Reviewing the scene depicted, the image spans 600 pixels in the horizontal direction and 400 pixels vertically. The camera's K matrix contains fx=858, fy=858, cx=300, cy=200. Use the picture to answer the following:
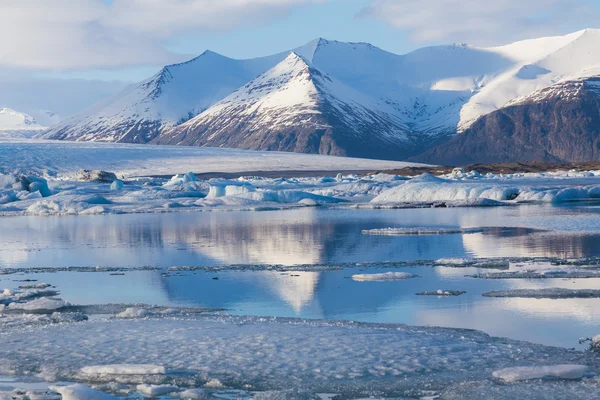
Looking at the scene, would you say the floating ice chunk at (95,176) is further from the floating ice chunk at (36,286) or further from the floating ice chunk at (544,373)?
the floating ice chunk at (544,373)

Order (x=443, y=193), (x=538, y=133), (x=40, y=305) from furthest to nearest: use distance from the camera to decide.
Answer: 1. (x=538, y=133)
2. (x=443, y=193)
3. (x=40, y=305)

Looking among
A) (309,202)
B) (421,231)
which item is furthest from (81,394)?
(309,202)

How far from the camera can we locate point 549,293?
10305 mm

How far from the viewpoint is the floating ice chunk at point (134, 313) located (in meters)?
9.79

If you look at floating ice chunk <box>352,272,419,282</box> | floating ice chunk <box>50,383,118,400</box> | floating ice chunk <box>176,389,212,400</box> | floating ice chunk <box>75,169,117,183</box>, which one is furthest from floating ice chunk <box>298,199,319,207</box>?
floating ice chunk <box>50,383,118,400</box>

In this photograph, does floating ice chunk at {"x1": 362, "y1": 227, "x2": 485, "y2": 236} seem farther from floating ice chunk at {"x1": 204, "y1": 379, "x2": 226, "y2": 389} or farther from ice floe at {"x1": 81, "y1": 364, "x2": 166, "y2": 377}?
floating ice chunk at {"x1": 204, "y1": 379, "x2": 226, "y2": 389}

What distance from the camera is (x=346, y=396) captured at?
21.3 feet

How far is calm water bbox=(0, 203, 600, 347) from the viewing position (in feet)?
31.3

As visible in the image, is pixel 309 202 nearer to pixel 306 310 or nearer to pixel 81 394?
pixel 306 310

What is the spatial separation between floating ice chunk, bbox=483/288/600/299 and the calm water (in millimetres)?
256

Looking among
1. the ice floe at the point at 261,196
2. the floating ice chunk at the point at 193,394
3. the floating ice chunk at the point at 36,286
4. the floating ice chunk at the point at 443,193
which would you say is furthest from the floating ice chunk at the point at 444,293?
the floating ice chunk at the point at 443,193

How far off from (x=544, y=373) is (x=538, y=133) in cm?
19068

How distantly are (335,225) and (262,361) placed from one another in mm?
16107

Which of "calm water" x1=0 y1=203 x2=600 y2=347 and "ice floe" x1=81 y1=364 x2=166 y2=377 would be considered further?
"calm water" x1=0 y1=203 x2=600 y2=347
